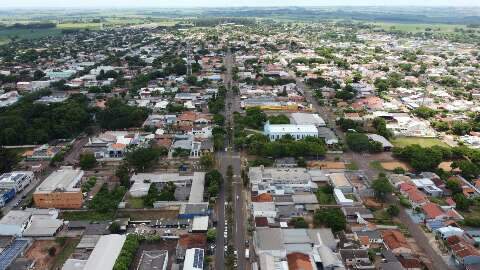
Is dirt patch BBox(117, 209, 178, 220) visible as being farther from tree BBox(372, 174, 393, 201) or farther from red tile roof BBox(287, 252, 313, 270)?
tree BBox(372, 174, 393, 201)

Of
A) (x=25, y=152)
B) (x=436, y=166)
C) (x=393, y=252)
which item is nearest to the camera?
(x=393, y=252)

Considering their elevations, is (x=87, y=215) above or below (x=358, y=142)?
below

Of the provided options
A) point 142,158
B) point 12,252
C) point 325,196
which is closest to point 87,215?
point 12,252

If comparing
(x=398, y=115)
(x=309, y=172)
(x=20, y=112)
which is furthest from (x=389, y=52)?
(x=20, y=112)

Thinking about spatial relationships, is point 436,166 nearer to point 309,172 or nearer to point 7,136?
point 309,172

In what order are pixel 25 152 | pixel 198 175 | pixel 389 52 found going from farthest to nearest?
1. pixel 389 52
2. pixel 25 152
3. pixel 198 175

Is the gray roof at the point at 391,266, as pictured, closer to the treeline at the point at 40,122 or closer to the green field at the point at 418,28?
the treeline at the point at 40,122

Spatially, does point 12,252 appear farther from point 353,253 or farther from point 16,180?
point 353,253
